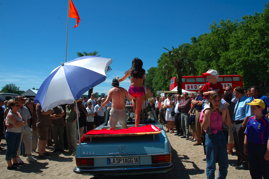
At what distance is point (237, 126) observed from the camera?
4973 mm

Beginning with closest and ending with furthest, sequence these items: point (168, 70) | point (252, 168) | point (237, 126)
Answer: point (252, 168)
point (237, 126)
point (168, 70)

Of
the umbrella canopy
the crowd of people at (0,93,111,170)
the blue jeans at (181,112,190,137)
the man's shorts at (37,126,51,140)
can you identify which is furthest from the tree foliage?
the umbrella canopy

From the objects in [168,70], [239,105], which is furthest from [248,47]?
[239,105]

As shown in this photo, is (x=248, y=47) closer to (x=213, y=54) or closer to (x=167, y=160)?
(x=213, y=54)

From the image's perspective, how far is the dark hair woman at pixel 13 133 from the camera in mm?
5219

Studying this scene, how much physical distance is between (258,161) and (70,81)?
3611 mm

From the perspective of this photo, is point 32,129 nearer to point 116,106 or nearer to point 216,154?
point 116,106

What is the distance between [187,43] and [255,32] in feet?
100

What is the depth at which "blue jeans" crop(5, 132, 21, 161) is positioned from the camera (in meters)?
5.22

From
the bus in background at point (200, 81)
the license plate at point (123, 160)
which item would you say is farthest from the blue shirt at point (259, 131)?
the bus in background at point (200, 81)

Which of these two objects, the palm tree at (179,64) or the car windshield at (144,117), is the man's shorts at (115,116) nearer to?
the car windshield at (144,117)

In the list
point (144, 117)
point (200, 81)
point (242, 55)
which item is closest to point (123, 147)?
point (144, 117)

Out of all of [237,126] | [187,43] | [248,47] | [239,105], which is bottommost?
[237,126]

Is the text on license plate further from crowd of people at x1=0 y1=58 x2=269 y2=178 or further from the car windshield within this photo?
the car windshield
